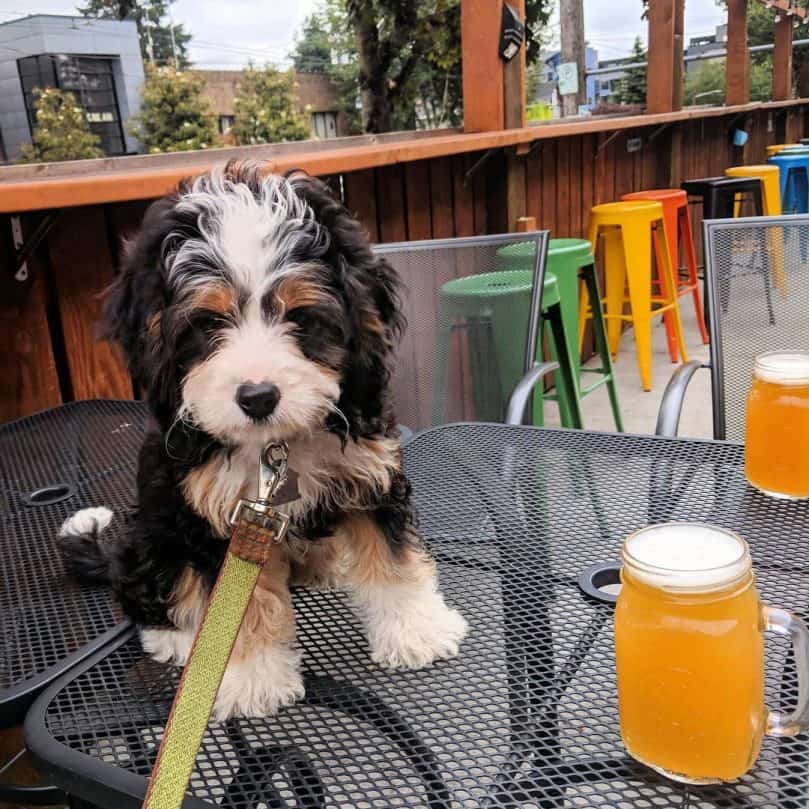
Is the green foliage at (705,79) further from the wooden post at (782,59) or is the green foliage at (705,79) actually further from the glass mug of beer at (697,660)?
the glass mug of beer at (697,660)

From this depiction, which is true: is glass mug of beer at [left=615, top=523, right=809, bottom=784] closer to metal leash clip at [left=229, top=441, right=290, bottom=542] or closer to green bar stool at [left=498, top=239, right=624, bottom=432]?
metal leash clip at [left=229, top=441, right=290, bottom=542]

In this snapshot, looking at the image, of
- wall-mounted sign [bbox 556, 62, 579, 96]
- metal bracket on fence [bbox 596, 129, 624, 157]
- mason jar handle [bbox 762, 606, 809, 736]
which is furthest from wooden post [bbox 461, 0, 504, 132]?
wall-mounted sign [bbox 556, 62, 579, 96]

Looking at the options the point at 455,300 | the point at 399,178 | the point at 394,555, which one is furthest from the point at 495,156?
the point at 394,555

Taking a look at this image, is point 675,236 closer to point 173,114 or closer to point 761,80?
point 761,80

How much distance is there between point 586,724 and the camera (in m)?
1.09

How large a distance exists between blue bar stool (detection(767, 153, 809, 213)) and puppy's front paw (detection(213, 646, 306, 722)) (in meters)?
10.1

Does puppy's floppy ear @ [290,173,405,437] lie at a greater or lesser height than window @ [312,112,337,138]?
lesser

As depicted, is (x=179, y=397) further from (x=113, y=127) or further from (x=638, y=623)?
(x=113, y=127)

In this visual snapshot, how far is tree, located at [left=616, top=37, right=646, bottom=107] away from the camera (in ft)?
67.0

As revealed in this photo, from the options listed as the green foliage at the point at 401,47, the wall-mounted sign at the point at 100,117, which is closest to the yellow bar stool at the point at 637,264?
the green foliage at the point at 401,47

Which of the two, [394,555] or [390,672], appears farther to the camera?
[394,555]

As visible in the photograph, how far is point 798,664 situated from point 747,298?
6.03 feet

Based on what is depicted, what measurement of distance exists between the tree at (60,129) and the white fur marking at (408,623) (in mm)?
6245

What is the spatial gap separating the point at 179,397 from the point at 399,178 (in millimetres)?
3540
